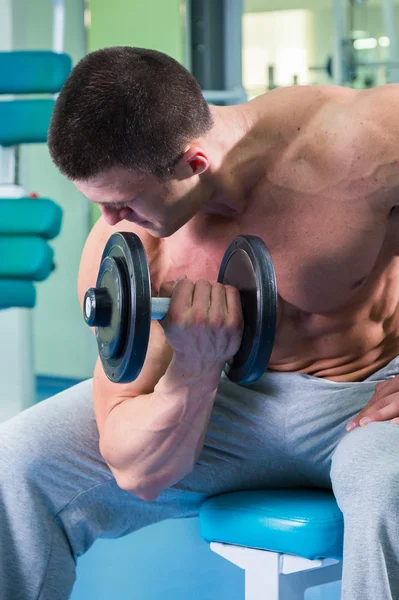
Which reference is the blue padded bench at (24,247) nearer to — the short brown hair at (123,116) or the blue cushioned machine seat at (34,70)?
the blue cushioned machine seat at (34,70)

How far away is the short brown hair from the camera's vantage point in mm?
1363

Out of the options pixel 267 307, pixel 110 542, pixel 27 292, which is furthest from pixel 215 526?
pixel 27 292

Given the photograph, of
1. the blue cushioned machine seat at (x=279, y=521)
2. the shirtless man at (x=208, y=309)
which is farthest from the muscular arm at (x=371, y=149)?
the blue cushioned machine seat at (x=279, y=521)

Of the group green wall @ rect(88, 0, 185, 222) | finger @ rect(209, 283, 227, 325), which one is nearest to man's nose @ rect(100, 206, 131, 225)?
finger @ rect(209, 283, 227, 325)

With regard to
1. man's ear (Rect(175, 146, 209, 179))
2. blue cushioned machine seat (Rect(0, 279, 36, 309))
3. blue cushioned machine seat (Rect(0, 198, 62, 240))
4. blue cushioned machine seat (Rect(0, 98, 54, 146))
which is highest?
man's ear (Rect(175, 146, 209, 179))

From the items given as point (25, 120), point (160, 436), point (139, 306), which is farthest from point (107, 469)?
point (25, 120)

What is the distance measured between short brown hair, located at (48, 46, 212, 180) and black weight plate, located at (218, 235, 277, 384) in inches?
7.7

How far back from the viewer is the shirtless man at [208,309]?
139 cm

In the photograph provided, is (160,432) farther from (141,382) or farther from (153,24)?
(153,24)

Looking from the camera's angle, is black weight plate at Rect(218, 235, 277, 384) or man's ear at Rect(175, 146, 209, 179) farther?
man's ear at Rect(175, 146, 209, 179)

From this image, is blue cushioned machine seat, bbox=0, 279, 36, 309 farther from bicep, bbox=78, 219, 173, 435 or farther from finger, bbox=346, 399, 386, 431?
finger, bbox=346, 399, 386, 431

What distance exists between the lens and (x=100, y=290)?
138cm

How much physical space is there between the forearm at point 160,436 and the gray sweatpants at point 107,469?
79mm

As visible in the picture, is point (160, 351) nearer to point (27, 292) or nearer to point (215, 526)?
point (215, 526)
